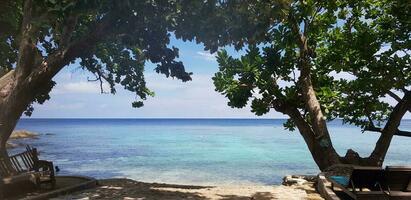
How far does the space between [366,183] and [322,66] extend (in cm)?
658

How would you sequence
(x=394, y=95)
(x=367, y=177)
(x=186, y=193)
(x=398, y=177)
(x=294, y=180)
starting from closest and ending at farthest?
1. (x=398, y=177)
2. (x=367, y=177)
3. (x=186, y=193)
4. (x=294, y=180)
5. (x=394, y=95)

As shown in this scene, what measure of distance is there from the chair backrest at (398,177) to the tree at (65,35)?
31.1 ft

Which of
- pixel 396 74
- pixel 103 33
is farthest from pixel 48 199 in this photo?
pixel 396 74

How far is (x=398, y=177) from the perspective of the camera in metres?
9.17

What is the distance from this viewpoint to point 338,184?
9.69 metres

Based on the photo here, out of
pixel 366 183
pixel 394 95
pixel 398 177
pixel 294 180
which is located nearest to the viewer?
pixel 398 177

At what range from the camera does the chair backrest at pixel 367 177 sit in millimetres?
9023

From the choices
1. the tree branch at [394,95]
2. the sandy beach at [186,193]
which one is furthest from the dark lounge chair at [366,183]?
the tree branch at [394,95]

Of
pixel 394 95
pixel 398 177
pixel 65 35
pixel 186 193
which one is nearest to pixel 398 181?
pixel 398 177

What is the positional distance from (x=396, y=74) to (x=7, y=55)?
16.6 metres

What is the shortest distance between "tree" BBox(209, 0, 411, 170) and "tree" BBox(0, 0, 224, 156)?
3172 mm

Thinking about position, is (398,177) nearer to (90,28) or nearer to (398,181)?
(398,181)

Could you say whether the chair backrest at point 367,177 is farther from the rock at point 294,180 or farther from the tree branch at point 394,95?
the tree branch at point 394,95

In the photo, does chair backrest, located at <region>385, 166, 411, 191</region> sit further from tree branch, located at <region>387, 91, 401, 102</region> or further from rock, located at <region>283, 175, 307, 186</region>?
tree branch, located at <region>387, 91, 401, 102</region>
